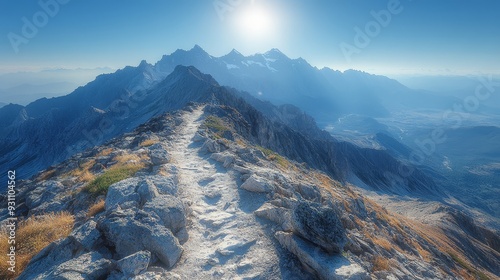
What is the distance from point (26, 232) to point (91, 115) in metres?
212

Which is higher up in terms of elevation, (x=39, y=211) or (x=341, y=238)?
(x=341, y=238)

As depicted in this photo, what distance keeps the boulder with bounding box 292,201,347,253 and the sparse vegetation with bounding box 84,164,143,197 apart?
38.0 feet

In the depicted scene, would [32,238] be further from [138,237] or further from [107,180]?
[107,180]

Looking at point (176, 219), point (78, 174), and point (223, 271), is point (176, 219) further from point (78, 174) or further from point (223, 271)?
point (78, 174)

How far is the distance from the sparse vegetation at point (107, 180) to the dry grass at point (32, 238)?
2.47m

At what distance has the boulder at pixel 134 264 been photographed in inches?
371

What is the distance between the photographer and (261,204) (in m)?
16.5

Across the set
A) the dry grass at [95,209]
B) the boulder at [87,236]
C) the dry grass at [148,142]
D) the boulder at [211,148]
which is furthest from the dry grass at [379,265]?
the dry grass at [148,142]

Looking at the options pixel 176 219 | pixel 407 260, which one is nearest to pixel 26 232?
pixel 176 219

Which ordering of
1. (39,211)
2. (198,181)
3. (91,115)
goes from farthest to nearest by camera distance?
(91,115) → (198,181) → (39,211)

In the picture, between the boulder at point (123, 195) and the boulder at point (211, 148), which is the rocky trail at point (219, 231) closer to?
the boulder at point (123, 195)

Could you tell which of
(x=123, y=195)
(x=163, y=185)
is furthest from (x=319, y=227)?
(x=123, y=195)

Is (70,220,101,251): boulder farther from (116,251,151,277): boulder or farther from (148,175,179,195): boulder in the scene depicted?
(148,175,179,195): boulder

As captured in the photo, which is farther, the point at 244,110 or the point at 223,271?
the point at 244,110
